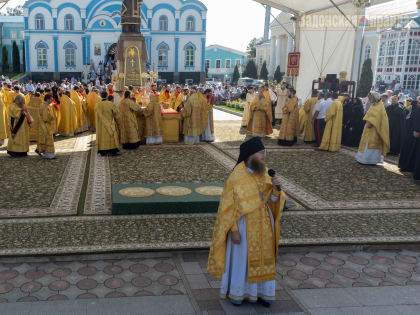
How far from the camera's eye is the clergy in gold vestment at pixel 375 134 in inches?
340

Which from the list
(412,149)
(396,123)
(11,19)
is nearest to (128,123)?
(412,149)

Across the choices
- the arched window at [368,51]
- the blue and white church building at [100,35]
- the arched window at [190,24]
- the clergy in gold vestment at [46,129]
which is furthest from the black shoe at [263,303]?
the arched window at [190,24]

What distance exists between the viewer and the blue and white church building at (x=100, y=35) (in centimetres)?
3506

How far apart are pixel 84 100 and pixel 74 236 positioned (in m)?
8.43

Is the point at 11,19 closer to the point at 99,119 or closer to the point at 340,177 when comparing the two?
the point at 99,119

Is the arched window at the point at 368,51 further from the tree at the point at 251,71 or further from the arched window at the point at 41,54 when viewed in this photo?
the arched window at the point at 41,54

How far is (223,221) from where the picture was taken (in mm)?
3273

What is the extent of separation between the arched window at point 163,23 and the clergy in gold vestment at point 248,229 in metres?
35.6

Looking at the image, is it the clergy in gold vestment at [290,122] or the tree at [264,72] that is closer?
the clergy in gold vestment at [290,122]

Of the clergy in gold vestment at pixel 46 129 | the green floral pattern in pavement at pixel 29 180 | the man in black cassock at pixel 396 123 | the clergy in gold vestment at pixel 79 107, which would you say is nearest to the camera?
the green floral pattern in pavement at pixel 29 180

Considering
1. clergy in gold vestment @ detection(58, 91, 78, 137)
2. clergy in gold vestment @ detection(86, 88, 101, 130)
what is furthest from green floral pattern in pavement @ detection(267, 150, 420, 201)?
clergy in gold vestment @ detection(86, 88, 101, 130)

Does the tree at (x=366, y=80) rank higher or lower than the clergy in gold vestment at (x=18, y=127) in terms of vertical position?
higher

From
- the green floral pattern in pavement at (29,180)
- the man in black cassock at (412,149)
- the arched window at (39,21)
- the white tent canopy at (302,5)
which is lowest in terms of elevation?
the green floral pattern in pavement at (29,180)

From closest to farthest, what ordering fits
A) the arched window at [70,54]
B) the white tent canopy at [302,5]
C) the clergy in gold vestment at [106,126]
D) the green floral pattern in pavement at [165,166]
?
the green floral pattern in pavement at [165,166]
the clergy in gold vestment at [106,126]
the white tent canopy at [302,5]
the arched window at [70,54]
